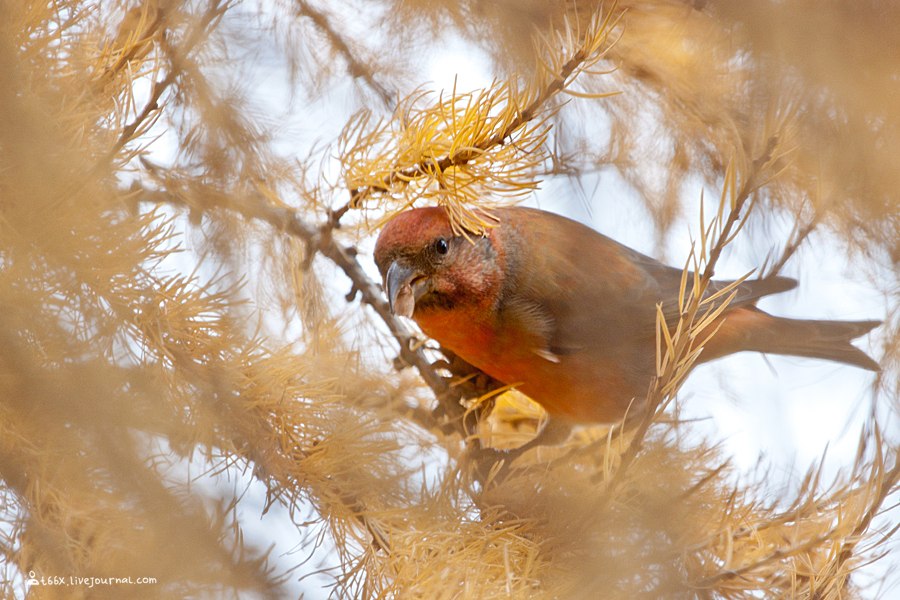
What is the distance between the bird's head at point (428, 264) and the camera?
56.2 inches

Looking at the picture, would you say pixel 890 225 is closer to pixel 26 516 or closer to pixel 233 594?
pixel 233 594

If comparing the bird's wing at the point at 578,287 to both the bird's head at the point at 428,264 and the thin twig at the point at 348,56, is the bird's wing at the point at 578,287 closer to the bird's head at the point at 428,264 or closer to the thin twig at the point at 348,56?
the bird's head at the point at 428,264

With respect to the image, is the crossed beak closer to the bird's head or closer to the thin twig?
the bird's head

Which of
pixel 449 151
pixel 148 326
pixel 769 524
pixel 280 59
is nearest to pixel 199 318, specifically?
pixel 148 326

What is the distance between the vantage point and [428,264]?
148 cm

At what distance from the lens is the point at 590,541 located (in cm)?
95

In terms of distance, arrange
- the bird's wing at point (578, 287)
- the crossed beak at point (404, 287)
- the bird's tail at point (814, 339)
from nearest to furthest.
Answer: the bird's tail at point (814, 339), the crossed beak at point (404, 287), the bird's wing at point (578, 287)

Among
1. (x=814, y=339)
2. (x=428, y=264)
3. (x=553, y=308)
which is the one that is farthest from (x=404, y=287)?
(x=814, y=339)

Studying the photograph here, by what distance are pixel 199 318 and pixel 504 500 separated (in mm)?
506

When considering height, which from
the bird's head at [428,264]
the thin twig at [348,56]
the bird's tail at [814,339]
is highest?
the thin twig at [348,56]

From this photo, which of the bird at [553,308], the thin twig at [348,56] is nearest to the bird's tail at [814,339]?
the bird at [553,308]

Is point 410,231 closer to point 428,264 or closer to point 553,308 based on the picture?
point 428,264

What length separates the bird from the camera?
1439 millimetres

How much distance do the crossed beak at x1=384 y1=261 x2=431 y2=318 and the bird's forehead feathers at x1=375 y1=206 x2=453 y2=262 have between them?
34 millimetres
